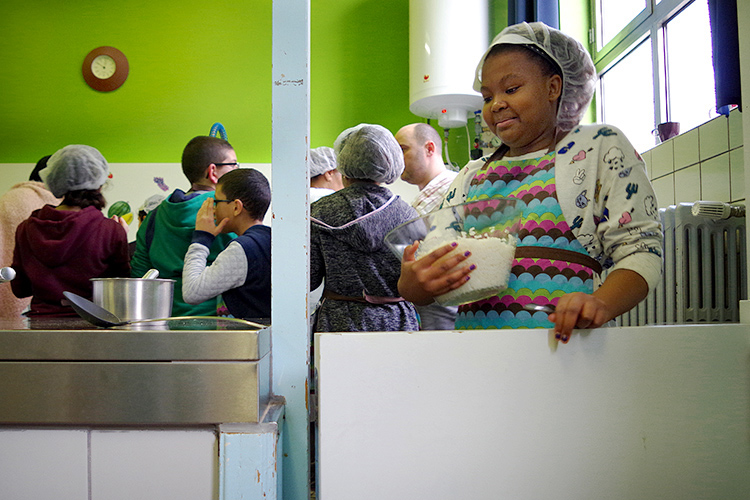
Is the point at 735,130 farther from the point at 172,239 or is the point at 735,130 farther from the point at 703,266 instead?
the point at 172,239

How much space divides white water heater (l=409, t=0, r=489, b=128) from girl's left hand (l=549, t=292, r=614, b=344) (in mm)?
2521

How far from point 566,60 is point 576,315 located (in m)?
0.45

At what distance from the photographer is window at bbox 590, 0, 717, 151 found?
2.09 metres

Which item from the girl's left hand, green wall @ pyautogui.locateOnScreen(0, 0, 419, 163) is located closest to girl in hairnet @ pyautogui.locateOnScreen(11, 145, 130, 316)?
the girl's left hand

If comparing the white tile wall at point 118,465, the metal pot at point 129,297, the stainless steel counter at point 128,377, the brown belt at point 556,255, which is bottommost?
→ the white tile wall at point 118,465

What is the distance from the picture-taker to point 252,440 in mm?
690

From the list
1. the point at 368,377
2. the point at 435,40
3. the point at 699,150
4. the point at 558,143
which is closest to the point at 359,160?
the point at 558,143

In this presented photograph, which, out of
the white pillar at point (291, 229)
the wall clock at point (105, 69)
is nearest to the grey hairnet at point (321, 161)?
the white pillar at point (291, 229)

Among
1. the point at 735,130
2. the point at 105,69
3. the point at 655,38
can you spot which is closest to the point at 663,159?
the point at 735,130

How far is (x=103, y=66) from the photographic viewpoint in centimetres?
350

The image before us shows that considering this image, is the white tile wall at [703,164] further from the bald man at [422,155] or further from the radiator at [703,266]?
the bald man at [422,155]

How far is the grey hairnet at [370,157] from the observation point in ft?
5.08

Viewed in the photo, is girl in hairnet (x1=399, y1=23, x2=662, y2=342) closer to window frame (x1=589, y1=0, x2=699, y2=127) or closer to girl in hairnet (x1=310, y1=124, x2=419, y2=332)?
girl in hairnet (x1=310, y1=124, x2=419, y2=332)

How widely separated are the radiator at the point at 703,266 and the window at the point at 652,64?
0.39 metres
